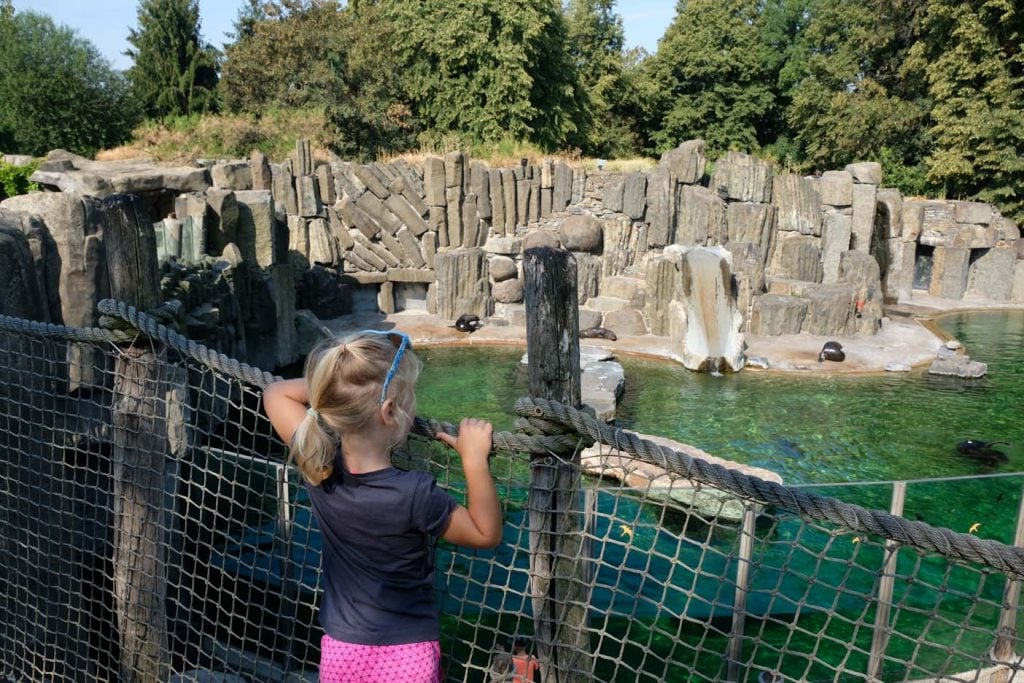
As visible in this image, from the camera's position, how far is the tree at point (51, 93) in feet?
65.9

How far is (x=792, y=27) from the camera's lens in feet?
96.6

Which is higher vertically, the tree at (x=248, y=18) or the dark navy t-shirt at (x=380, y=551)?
the tree at (x=248, y=18)

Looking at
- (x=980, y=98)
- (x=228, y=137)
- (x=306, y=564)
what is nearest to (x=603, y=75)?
(x=980, y=98)

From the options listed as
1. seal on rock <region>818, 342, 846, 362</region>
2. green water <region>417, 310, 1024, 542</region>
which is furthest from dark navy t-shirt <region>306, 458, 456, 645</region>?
seal on rock <region>818, 342, 846, 362</region>

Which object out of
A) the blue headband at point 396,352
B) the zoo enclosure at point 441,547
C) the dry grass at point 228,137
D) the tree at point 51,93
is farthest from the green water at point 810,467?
the tree at point 51,93

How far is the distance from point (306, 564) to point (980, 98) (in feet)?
64.9

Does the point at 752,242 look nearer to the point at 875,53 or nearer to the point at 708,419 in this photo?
the point at 708,419

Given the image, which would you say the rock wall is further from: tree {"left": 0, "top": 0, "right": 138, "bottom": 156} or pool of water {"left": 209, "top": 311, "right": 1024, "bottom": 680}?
tree {"left": 0, "top": 0, "right": 138, "bottom": 156}

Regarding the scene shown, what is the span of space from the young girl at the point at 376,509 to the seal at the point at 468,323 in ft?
40.1

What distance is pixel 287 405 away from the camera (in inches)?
78.1

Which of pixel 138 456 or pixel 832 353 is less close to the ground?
pixel 138 456

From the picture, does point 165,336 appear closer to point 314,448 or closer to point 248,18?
point 314,448

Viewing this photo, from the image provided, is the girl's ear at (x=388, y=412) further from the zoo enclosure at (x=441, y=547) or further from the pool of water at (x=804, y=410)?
the pool of water at (x=804, y=410)

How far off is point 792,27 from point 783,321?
1925cm
